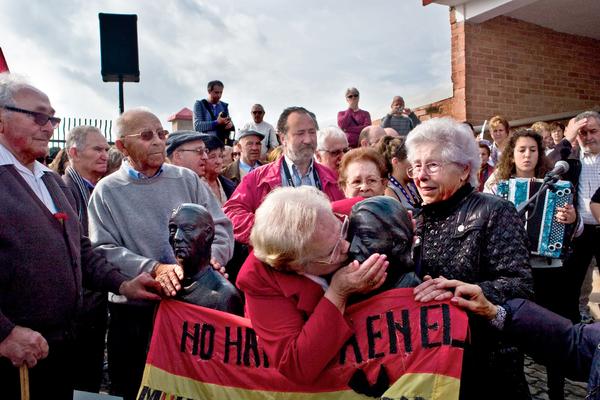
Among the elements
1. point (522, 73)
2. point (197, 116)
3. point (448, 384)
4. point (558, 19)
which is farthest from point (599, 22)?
point (448, 384)

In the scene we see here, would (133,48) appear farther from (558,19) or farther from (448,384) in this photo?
(558,19)

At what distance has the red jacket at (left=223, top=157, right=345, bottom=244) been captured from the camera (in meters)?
3.94

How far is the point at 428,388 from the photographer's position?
71.6 inches

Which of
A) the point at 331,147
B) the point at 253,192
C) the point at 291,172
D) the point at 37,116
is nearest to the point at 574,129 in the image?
the point at 331,147

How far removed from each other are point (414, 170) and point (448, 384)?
114cm

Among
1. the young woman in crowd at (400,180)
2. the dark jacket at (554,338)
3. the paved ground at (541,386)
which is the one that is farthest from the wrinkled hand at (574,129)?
the dark jacket at (554,338)

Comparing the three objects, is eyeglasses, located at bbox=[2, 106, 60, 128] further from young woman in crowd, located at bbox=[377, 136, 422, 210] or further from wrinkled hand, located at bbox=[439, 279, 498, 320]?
young woman in crowd, located at bbox=[377, 136, 422, 210]

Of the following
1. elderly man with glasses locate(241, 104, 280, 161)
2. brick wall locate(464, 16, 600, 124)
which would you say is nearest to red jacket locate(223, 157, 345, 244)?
elderly man with glasses locate(241, 104, 280, 161)

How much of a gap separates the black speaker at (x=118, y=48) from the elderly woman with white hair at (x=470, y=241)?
570 centimetres

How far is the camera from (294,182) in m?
4.29

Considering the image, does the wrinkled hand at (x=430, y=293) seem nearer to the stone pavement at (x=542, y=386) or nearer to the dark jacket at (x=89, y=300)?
the dark jacket at (x=89, y=300)

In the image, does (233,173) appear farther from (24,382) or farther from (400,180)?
(24,382)

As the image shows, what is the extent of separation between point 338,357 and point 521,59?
1017 centimetres

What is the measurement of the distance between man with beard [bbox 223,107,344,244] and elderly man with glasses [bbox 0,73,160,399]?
1.54m
